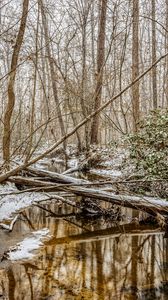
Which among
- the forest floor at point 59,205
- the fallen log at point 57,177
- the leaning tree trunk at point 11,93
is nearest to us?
the leaning tree trunk at point 11,93

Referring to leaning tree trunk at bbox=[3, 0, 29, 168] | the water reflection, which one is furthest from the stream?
leaning tree trunk at bbox=[3, 0, 29, 168]

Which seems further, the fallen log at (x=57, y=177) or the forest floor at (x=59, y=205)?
the fallen log at (x=57, y=177)

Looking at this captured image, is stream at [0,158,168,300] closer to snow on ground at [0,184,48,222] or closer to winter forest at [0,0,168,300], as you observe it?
winter forest at [0,0,168,300]

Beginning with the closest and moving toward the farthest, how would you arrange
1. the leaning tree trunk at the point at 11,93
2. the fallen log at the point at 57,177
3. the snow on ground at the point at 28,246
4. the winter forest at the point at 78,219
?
1. the winter forest at the point at 78,219
2. the leaning tree trunk at the point at 11,93
3. the snow on ground at the point at 28,246
4. the fallen log at the point at 57,177

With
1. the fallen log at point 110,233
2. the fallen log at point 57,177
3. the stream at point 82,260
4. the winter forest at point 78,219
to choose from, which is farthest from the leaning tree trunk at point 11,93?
the fallen log at point 110,233

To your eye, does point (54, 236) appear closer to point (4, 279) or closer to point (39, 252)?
point (39, 252)

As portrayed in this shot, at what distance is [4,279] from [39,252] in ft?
3.42

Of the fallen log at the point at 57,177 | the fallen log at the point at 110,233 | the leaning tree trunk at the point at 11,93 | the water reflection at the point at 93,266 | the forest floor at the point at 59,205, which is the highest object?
the leaning tree trunk at the point at 11,93

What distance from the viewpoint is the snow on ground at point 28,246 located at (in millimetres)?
5492

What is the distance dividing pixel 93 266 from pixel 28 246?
120 centimetres

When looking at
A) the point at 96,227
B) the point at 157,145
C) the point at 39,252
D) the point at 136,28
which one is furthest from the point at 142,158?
the point at 136,28

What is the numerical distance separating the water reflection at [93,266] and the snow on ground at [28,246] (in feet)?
0.45

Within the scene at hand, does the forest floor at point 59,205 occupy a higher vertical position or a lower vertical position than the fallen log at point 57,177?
lower

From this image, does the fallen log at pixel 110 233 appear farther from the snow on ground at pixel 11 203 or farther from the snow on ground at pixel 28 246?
the snow on ground at pixel 11 203
